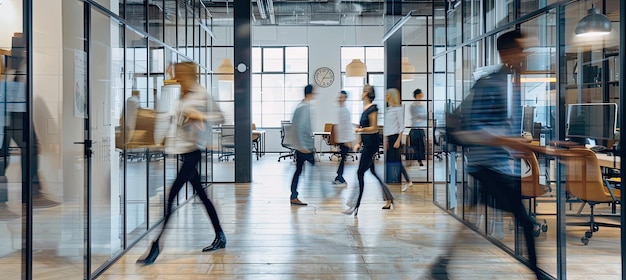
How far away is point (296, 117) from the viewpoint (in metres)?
6.14

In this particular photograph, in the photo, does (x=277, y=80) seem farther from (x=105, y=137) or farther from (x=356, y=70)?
(x=105, y=137)

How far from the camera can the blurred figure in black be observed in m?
2.74

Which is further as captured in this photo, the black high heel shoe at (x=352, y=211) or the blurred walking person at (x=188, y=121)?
the black high heel shoe at (x=352, y=211)

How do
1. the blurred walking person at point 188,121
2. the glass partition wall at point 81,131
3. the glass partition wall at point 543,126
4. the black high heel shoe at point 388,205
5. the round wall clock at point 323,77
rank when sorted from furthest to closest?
1. the round wall clock at point 323,77
2. the black high heel shoe at point 388,205
3. the blurred walking person at point 188,121
4. the glass partition wall at point 543,126
5. the glass partition wall at point 81,131

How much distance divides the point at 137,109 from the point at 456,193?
3.74m

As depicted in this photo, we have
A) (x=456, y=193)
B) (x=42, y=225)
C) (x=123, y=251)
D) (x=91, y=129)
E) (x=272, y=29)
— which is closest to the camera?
(x=91, y=129)

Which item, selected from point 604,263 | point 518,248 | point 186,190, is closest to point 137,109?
point 186,190

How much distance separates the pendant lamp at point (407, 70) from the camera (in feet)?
33.9

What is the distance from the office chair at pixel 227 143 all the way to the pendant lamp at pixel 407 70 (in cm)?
386

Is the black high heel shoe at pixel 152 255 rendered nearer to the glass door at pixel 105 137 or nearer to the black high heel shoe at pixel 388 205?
the glass door at pixel 105 137

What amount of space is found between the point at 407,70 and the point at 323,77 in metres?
5.60

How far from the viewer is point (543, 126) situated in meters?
5.66

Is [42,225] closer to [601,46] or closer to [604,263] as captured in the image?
[604,263]

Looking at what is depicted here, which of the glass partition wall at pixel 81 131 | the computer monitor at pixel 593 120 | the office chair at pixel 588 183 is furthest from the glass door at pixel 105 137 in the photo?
the computer monitor at pixel 593 120
